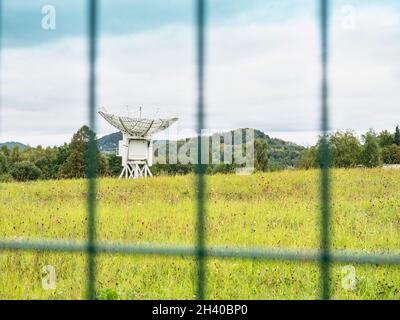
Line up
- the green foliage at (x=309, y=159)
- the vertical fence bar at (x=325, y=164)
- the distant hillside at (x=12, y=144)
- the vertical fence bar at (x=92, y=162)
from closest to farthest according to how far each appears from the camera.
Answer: the vertical fence bar at (x=325, y=164) → the vertical fence bar at (x=92, y=162) → the green foliage at (x=309, y=159) → the distant hillside at (x=12, y=144)

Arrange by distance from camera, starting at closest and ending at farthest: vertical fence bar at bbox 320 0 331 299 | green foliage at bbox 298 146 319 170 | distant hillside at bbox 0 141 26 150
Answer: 1. vertical fence bar at bbox 320 0 331 299
2. green foliage at bbox 298 146 319 170
3. distant hillside at bbox 0 141 26 150

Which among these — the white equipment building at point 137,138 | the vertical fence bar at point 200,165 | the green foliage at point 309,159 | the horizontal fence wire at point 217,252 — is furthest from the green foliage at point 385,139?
the white equipment building at point 137,138

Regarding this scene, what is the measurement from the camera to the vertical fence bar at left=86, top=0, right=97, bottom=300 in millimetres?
2277

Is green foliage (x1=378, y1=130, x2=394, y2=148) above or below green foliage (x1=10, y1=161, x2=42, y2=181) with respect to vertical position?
above

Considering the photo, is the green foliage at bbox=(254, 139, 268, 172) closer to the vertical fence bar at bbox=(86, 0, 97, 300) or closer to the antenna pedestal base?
the antenna pedestal base

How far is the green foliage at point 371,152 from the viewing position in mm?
2619

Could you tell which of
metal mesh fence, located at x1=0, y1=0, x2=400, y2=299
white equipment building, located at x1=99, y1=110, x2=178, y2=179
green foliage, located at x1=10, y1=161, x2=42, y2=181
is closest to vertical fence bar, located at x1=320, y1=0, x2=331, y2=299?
metal mesh fence, located at x1=0, y1=0, x2=400, y2=299

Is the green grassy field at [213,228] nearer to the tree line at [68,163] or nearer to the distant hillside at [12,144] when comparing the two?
the tree line at [68,163]

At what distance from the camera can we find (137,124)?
2.63m

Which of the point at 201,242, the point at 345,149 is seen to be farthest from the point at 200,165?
the point at 345,149

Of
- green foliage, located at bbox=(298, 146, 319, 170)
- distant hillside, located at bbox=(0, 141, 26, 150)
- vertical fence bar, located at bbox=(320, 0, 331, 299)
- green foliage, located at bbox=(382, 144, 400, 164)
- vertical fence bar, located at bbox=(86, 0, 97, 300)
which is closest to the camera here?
vertical fence bar, located at bbox=(320, 0, 331, 299)

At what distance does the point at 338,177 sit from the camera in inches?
106

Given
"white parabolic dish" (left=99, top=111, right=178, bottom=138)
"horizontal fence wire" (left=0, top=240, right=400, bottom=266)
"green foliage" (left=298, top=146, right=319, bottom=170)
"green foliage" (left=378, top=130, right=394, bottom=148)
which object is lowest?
"horizontal fence wire" (left=0, top=240, right=400, bottom=266)

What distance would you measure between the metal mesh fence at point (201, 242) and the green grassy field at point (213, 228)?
42mm
